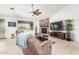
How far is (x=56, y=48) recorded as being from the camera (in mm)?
2523

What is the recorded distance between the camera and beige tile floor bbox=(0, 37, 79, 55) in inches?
97.7

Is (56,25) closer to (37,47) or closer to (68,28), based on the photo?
(68,28)

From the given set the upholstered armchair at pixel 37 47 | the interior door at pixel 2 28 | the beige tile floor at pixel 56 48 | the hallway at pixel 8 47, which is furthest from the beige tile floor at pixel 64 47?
the interior door at pixel 2 28

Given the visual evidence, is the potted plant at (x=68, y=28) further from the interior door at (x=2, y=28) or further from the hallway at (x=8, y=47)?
the interior door at (x=2, y=28)

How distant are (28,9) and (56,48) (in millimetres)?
921

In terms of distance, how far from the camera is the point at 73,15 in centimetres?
247

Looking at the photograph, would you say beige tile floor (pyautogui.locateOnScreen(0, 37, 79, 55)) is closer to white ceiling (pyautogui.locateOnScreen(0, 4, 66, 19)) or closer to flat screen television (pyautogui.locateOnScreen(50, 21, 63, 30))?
flat screen television (pyautogui.locateOnScreen(50, 21, 63, 30))

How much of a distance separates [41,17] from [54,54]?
0.76 metres

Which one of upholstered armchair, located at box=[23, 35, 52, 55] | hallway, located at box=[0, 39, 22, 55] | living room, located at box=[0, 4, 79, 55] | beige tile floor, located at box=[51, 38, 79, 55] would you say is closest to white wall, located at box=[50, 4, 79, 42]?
living room, located at box=[0, 4, 79, 55]

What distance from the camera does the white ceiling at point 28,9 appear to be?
248 cm

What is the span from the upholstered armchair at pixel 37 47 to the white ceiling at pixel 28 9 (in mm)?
451

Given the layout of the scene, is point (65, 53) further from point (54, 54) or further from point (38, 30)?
point (38, 30)

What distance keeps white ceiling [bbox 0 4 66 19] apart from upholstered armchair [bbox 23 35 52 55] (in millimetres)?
451
